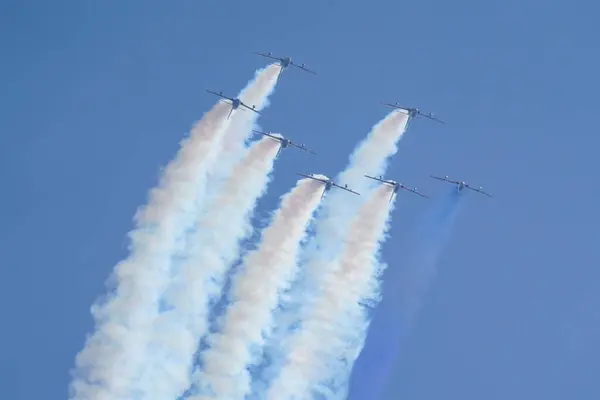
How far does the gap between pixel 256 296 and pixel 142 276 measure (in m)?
6.39

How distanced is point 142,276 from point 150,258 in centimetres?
112

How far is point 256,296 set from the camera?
80.1 meters

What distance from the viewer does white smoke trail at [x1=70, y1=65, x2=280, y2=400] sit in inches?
3125

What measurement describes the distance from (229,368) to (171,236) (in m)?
8.42

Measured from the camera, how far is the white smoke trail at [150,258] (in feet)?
260

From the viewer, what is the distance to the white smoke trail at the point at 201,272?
79312mm

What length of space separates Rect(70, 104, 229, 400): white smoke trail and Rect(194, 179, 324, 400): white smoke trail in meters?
4.05

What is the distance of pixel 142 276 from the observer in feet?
267

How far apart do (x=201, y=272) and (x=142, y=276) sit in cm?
321

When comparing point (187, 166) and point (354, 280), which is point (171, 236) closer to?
point (187, 166)

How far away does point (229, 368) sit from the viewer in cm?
7856

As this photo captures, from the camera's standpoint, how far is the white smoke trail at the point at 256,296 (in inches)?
3093

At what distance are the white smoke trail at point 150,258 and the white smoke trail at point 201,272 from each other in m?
0.81

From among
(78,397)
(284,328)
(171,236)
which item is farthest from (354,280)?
(78,397)
